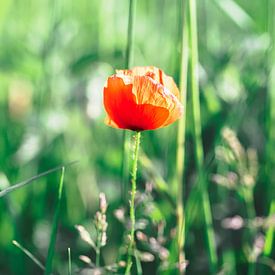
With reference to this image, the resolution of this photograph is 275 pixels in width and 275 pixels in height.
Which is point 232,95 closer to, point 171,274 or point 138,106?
point 171,274

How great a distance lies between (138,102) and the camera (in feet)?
2.74

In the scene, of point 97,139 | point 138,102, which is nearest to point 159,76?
point 138,102

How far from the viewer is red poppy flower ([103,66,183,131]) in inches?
32.6

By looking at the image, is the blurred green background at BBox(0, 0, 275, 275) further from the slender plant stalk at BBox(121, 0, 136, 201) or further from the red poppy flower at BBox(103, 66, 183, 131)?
the red poppy flower at BBox(103, 66, 183, 131)

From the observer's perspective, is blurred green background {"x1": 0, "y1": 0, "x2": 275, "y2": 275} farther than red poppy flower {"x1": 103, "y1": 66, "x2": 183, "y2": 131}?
Yes

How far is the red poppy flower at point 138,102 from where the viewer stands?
0.83m

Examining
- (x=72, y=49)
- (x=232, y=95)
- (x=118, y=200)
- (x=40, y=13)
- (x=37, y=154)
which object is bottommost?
(x=118, y=200)

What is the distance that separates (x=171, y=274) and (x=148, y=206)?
0.68 ft

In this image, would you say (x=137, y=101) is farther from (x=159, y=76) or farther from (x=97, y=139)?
(x=97, y=139)

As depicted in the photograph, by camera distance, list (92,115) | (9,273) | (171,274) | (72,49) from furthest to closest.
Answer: (72,49) < (92,115) < (9,273) < (171,274)

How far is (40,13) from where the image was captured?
255 cm

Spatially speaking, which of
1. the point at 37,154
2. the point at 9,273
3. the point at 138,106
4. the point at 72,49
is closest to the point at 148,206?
the point at 138,106

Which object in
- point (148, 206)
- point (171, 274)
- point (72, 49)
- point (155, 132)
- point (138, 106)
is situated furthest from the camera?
point (72, 49)

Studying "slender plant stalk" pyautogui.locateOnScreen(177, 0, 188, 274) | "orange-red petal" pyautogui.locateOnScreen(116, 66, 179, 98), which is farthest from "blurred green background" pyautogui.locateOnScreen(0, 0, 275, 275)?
"orange-red petal" pyautogui.locateOnScreen(116, 66, 179, 98)
